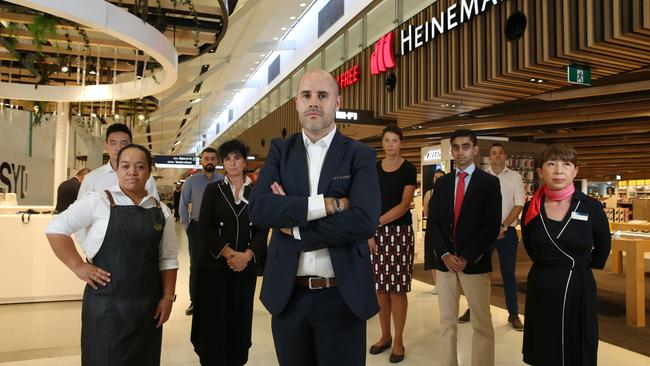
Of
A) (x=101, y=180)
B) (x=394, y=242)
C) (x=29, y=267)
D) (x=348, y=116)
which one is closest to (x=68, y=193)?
(x=29, y=267)

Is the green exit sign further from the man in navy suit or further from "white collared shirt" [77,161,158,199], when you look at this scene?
"white collared shirt" [77,161,158,199]

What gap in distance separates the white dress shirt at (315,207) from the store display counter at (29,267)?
4.80 m

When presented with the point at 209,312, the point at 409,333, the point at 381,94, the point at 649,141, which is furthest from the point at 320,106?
the point at 649,141

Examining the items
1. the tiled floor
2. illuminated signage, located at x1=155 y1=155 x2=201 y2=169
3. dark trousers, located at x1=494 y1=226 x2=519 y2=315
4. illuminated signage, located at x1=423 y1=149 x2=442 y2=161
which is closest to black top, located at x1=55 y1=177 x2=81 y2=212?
the tiled floor

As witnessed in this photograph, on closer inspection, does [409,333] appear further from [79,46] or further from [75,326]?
[79,46]

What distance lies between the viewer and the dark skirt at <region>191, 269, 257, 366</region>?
2.85 meters

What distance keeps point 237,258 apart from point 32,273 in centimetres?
373

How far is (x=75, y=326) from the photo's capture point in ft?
14.3

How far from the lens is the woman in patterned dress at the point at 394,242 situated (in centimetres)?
344

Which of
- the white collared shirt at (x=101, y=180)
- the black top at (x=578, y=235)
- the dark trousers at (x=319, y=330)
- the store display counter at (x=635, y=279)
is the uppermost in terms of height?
the white collared shirt at (x=101, y=180)

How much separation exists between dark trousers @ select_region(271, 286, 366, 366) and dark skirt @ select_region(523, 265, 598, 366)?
1.19 m

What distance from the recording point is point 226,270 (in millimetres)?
2916

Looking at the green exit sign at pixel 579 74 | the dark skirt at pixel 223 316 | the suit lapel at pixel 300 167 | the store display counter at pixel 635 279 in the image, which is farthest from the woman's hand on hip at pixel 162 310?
the green exit sign at pixel 579 74

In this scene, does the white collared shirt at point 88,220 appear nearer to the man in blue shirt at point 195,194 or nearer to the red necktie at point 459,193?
the red necktie at point 459,193
